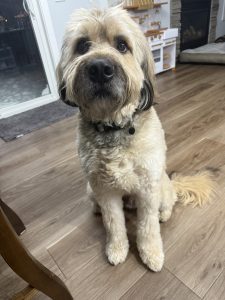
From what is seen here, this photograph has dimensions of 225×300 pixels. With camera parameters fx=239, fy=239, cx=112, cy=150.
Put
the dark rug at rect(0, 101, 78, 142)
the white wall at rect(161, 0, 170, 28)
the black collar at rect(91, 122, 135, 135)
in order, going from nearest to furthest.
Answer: the black collar at rect(91, 122, 135, 135), the dark rug at rect(0, 101, 78, 142), the white wall at rect(161, 0, 170, 28)

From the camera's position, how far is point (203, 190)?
3.85ft

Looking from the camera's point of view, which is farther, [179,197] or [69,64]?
[179,197]

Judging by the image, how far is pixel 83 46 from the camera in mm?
748

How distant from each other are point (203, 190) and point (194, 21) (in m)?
3.70

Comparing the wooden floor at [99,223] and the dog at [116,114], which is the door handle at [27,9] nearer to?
the wooden floor at [99,223]

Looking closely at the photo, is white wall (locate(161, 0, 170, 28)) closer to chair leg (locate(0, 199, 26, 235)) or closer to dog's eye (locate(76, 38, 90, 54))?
dog's eye (locate(76, 38, 90, 54))

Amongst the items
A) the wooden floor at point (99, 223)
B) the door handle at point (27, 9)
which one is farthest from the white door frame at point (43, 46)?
the wooden floor at point (99, 223)

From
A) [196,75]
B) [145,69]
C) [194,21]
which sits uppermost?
[145,69]

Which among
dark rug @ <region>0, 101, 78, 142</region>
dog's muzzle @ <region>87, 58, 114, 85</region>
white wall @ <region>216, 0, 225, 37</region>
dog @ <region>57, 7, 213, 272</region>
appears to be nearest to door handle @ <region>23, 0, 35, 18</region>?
dark rug @ <region>0, 101, 78, 142</region>

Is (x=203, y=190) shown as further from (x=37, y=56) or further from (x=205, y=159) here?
(x=37, y=56)

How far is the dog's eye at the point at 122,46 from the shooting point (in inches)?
28.9

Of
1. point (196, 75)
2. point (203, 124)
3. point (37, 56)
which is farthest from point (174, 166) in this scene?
point (37, 56)

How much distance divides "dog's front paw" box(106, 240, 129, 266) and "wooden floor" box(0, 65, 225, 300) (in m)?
0.02

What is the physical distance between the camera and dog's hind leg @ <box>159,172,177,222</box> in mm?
1012
